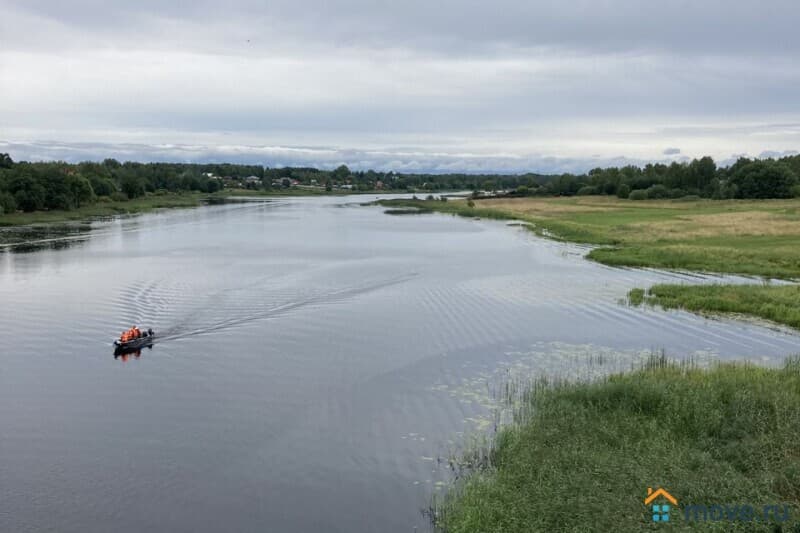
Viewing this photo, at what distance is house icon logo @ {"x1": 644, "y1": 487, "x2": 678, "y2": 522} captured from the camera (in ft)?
37.6

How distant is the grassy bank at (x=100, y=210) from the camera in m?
88.9

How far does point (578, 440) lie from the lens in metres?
15.1

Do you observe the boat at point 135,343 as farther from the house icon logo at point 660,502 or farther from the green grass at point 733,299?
the green grass at point 733,299

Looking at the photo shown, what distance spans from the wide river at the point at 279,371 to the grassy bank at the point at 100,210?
152ft

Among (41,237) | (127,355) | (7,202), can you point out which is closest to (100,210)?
(7,202)

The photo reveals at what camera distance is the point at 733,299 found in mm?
32406

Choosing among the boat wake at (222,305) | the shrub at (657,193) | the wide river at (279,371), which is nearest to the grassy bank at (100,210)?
the wide river at (279,371)

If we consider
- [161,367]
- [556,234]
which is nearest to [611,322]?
[161,367]

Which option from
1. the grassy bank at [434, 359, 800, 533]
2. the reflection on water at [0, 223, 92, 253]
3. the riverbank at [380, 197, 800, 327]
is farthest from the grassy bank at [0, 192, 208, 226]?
the grassy bank at [434, 359, 800, 533]

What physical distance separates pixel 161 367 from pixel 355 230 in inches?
2410

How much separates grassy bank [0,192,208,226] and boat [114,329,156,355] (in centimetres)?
7049

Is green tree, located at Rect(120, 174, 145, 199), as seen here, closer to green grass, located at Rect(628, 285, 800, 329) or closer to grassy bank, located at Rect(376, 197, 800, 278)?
grassy bank, located at Rect(376, 197, 800, 278)

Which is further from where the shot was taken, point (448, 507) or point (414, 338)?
point (414, 338)

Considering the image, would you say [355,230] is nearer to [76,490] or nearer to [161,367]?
[161,367]
